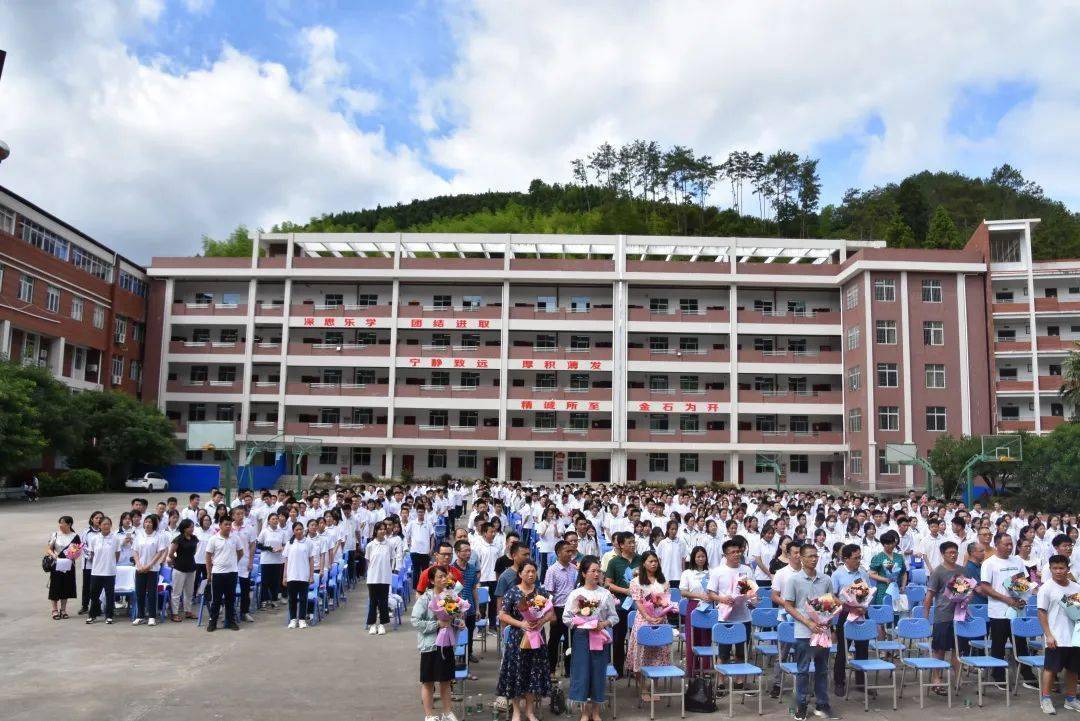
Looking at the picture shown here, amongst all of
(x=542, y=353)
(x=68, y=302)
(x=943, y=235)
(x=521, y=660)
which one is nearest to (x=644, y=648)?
(x=521, y=660)

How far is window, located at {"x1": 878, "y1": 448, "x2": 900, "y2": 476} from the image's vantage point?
4231 cm

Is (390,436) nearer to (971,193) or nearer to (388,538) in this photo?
(388,538)

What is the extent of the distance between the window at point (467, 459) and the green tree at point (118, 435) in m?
16.0

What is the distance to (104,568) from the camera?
12.6m

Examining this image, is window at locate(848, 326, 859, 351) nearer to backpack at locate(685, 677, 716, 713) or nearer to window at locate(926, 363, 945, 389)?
window at locate(926, 363, 945, 389)

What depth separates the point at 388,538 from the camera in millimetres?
12297

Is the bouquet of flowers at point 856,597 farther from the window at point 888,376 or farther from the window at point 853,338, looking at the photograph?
the window at point 853,338

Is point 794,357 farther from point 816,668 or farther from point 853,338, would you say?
point 816,668

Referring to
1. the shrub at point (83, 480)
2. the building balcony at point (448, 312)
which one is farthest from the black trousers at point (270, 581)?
the building balcony at point (448, 312)

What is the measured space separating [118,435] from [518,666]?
39.8m

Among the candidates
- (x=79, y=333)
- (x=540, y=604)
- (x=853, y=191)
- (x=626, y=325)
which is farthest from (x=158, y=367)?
(x=853, y=191)

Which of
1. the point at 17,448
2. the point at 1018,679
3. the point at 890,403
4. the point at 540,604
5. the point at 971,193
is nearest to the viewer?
the point at 540,604

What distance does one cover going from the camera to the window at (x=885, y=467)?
42312mm

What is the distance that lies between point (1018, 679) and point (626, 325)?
3881 centimetres
